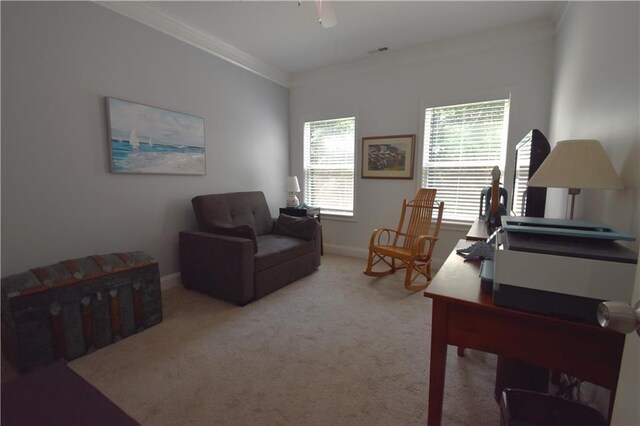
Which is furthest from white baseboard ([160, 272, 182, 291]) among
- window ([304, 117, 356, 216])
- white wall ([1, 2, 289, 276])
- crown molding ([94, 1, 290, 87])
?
crown molding ([94, 1, 290, 87])

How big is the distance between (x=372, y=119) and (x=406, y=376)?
311 cm

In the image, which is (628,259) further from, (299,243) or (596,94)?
(299,243)

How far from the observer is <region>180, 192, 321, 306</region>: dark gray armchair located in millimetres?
2547

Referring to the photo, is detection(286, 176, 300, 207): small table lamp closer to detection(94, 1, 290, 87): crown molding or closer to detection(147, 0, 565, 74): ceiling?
detection(94, 1, 290, 87): crown molding

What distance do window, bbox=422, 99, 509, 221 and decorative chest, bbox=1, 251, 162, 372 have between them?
3202mm

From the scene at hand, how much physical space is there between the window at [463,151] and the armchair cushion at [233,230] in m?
2.27

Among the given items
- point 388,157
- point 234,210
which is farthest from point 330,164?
point 234,210

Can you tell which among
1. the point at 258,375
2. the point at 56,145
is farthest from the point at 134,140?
the point at 258,375

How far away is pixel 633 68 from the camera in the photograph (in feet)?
3.83

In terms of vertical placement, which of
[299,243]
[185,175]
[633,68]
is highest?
[633,68]

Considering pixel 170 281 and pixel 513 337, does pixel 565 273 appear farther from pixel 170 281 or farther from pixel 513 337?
pixel 170 281

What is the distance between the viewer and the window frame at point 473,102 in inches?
122

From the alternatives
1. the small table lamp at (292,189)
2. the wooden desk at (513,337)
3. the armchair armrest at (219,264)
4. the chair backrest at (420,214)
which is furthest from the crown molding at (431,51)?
the wooden desk at (513,337)

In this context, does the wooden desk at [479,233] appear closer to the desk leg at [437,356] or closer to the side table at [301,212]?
the desk leg at [437,356]
